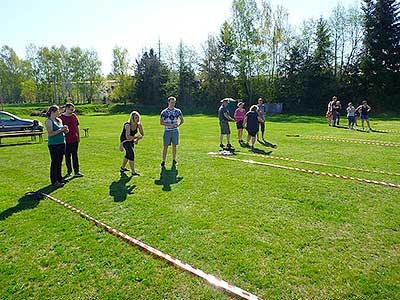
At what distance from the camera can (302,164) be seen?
27.4 feet

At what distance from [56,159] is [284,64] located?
35302 millimetres

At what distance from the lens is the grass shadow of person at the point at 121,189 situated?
5.74 metres

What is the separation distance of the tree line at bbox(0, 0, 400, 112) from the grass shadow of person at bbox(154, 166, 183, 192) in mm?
31370

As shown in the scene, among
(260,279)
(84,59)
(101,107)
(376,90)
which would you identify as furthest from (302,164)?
(84,59)

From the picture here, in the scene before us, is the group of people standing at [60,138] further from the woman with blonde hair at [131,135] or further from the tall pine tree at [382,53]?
the tall pine tree at [382,53]

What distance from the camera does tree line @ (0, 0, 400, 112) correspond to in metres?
32.3

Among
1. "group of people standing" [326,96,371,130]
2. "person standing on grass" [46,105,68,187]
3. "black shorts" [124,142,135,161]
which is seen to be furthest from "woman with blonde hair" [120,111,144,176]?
"group of people standing" [326,96,371,130]

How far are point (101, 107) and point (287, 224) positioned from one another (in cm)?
5073

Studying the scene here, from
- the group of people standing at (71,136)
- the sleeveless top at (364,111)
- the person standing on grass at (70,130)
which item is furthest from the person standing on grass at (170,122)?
the sleeveless top at (364,111)

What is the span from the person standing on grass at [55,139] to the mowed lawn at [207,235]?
335 millimetres

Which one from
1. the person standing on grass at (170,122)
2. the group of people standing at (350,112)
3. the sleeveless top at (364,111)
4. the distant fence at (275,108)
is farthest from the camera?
the distant fence at (275,108)

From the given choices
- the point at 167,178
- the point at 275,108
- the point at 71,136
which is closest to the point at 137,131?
the point at 167,178

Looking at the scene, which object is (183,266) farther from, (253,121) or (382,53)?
(382,53)

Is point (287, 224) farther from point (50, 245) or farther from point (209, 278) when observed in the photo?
point (50, 245)
